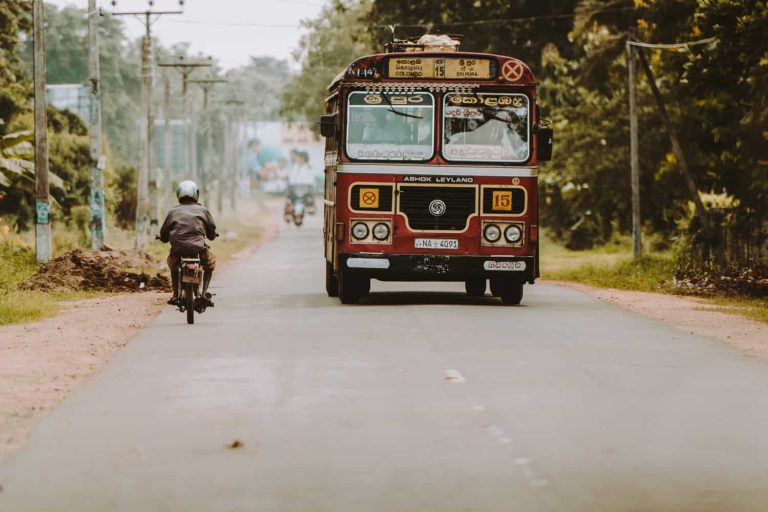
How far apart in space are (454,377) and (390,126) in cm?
832

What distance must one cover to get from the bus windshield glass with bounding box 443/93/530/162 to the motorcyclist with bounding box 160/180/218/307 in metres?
3.89

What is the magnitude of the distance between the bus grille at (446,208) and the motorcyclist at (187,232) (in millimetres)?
3223

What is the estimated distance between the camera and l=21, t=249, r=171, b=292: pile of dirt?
25.8 metres

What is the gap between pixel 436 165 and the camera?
20391mm

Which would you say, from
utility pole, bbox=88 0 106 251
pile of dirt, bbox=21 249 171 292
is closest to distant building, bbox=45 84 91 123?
utility pole, bbox=88 0 106 251

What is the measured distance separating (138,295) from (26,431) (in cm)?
1466

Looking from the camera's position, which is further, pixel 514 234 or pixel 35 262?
pixel 35 262

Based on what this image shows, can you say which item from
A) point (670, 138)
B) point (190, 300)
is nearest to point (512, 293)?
point (190, 300)

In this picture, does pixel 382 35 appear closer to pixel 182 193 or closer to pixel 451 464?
pixel 182 193

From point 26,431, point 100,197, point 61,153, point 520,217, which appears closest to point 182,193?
point 520,217

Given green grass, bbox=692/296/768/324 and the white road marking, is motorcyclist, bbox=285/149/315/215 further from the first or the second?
the white road marking

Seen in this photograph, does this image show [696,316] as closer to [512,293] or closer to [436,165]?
[512,293]

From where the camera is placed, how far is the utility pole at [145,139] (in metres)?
42.5

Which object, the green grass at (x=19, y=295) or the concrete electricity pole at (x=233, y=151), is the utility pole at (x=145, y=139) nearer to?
the green grass at (x=19, y=295)
